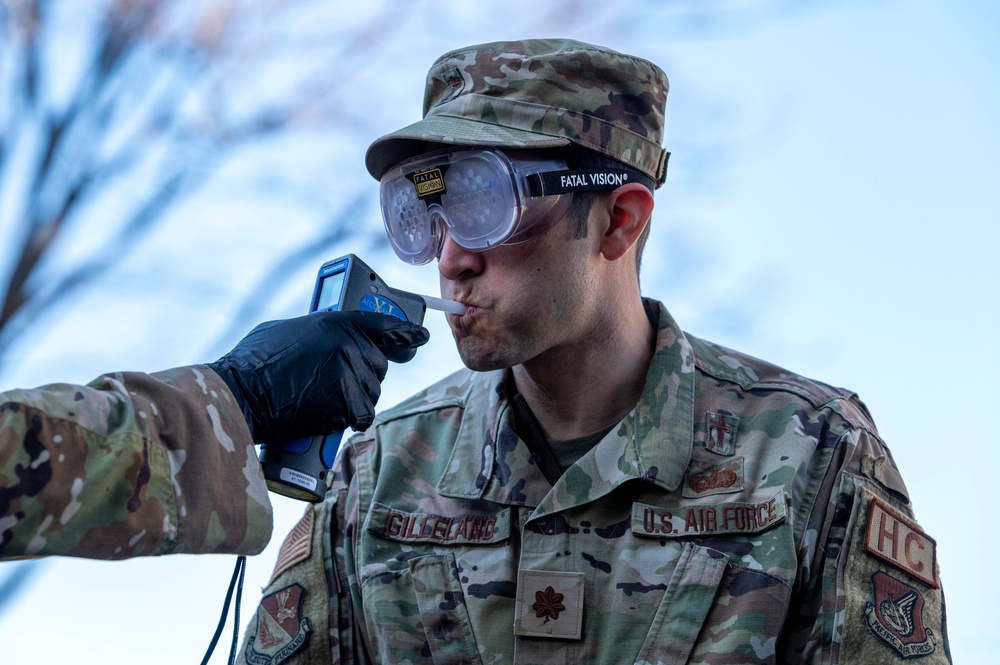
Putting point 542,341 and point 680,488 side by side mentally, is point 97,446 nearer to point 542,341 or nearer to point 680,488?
point 542,341

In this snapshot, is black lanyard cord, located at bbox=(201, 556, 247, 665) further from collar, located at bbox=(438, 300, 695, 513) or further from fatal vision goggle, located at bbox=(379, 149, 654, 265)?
fatal vision goggle, located at bbox=(379, 149, 654, 265)

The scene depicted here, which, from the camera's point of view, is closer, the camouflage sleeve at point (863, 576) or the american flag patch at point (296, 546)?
the camouflage sleeve at point (863, 576)

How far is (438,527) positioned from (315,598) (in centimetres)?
34

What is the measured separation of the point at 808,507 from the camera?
2.49 m

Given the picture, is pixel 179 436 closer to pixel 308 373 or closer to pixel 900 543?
pixel 308 373

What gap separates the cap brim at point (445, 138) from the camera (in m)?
2.54

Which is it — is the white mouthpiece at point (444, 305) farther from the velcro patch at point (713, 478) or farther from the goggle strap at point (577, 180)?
the velcro patch at point (713, 478)

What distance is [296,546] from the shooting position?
288 centimetres

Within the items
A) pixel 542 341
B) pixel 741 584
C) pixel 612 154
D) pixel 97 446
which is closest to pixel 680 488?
pixel 741 584

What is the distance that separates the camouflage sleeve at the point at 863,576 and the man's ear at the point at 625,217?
69 cm

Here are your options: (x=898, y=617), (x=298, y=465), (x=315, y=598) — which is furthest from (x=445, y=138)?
(x=898, y=617)

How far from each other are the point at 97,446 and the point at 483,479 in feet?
3.34

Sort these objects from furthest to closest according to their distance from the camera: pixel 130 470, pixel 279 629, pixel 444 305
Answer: pixel 279 629, pixel 444 305, pixel 130 470

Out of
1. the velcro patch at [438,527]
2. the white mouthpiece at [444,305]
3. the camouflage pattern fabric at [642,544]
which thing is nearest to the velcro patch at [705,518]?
the camouflage pattern fabric at [642,544]
